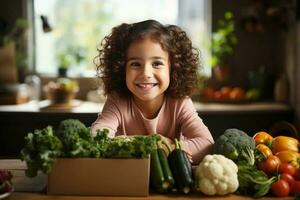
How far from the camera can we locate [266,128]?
3.15 meters

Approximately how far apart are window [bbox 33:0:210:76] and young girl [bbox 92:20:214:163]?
2047mm

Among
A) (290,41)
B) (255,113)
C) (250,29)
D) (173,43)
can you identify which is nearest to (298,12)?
(290,41)

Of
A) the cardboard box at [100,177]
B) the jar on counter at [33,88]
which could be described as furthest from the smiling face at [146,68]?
the jar on counter at [33,88]

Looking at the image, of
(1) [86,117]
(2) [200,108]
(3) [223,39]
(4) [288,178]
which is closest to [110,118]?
(4) [288,178]

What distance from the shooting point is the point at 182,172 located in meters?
1.19

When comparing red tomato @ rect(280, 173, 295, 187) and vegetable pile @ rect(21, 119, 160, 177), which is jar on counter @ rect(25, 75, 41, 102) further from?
red tomato @ rect(280, 173, 295, 187)

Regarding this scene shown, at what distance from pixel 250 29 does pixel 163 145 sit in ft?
7.94

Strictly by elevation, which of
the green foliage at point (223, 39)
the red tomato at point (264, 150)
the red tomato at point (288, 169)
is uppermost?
the green foliage at point (223, 39)

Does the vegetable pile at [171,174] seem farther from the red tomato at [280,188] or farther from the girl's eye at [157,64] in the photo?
the girl's eye at [157,64]

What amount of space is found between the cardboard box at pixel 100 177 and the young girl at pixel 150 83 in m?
0.37

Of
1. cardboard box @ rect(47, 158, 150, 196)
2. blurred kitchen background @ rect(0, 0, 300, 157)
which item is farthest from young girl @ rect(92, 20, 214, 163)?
blurred kitchen background @ rect(0, 0, 300, 157)

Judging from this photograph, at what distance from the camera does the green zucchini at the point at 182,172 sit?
3.89ft

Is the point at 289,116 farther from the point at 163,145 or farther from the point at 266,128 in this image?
the point at 163,145

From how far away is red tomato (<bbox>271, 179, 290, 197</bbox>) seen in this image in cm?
118
